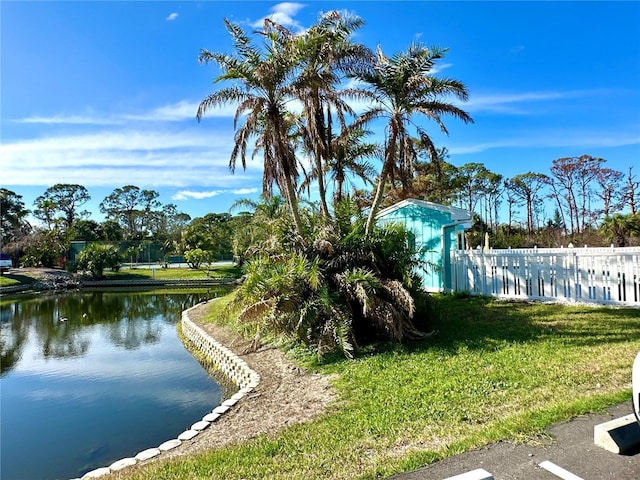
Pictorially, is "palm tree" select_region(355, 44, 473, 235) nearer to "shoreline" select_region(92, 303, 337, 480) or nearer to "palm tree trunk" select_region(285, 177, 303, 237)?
"palm tree trunk" select_region(285, 177, 303, 237)

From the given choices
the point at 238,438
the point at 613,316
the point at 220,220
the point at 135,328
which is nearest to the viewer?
the point at 238,438

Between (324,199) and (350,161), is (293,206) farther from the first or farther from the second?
(350,161)

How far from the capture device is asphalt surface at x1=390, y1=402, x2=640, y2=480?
9.48 feet

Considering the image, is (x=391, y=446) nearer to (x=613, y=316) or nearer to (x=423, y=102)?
(x=613, y=316)

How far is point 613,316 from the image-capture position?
8.02 metres

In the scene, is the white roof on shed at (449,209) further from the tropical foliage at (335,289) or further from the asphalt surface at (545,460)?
the asphalt surface at (545,460)

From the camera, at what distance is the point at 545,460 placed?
3068 millimetres

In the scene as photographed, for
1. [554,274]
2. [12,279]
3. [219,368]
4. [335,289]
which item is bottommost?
[219,368]

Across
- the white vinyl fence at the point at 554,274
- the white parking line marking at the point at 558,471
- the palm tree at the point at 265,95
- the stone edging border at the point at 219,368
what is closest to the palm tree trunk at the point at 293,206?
the palm tree at the point at 265,95

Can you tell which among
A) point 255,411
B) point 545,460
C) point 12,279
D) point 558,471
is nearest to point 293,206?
point 255,411

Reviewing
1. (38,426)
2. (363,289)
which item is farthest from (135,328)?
(363,289)

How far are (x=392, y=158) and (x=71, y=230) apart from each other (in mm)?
41260

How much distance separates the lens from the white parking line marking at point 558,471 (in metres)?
2.83

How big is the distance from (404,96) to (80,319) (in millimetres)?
15026
